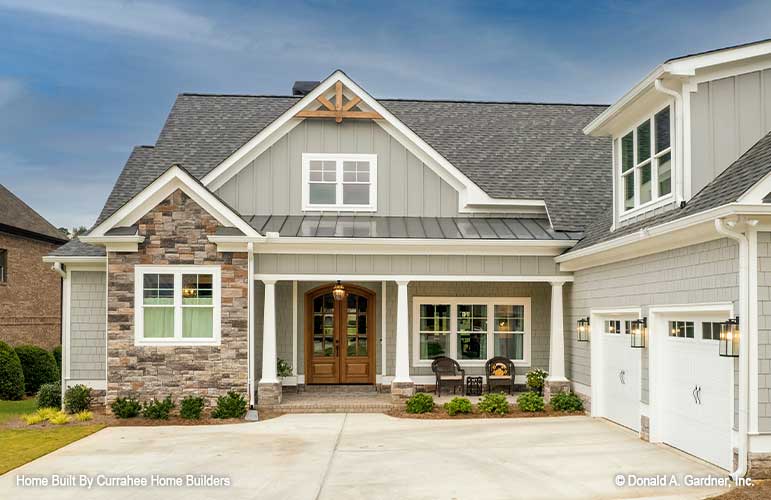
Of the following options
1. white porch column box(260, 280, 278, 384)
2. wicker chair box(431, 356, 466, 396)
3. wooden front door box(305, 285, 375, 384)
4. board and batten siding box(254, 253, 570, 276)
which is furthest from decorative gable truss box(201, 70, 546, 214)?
wicker chair box(431, 356, 466, 396)

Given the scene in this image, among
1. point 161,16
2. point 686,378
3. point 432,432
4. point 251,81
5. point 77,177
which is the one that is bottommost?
point 432,432

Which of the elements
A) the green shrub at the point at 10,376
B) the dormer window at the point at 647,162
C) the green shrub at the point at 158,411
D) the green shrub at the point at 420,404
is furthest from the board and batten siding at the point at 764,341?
the green shrub at the point at 10,376

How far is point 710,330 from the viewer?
356 inches

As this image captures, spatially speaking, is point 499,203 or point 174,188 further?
point 499,203

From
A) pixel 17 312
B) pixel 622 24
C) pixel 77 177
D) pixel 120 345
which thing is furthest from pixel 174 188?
pixel 77 177

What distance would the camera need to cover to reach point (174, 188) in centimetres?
1355

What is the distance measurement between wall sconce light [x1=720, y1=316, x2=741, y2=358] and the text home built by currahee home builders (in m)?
0.02

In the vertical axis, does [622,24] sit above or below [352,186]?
above

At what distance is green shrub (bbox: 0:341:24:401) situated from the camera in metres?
19.8

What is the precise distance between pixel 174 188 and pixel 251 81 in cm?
4219

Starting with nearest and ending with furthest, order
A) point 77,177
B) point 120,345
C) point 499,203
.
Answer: point 120,345 → point 499,203 → point 77,177

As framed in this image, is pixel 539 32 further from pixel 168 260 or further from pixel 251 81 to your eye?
pixel 251 81

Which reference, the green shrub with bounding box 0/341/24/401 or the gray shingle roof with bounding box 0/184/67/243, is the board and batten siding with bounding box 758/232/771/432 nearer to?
the green shrub with bounding box 0/341/24/401

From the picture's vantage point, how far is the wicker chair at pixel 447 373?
1539 cm
